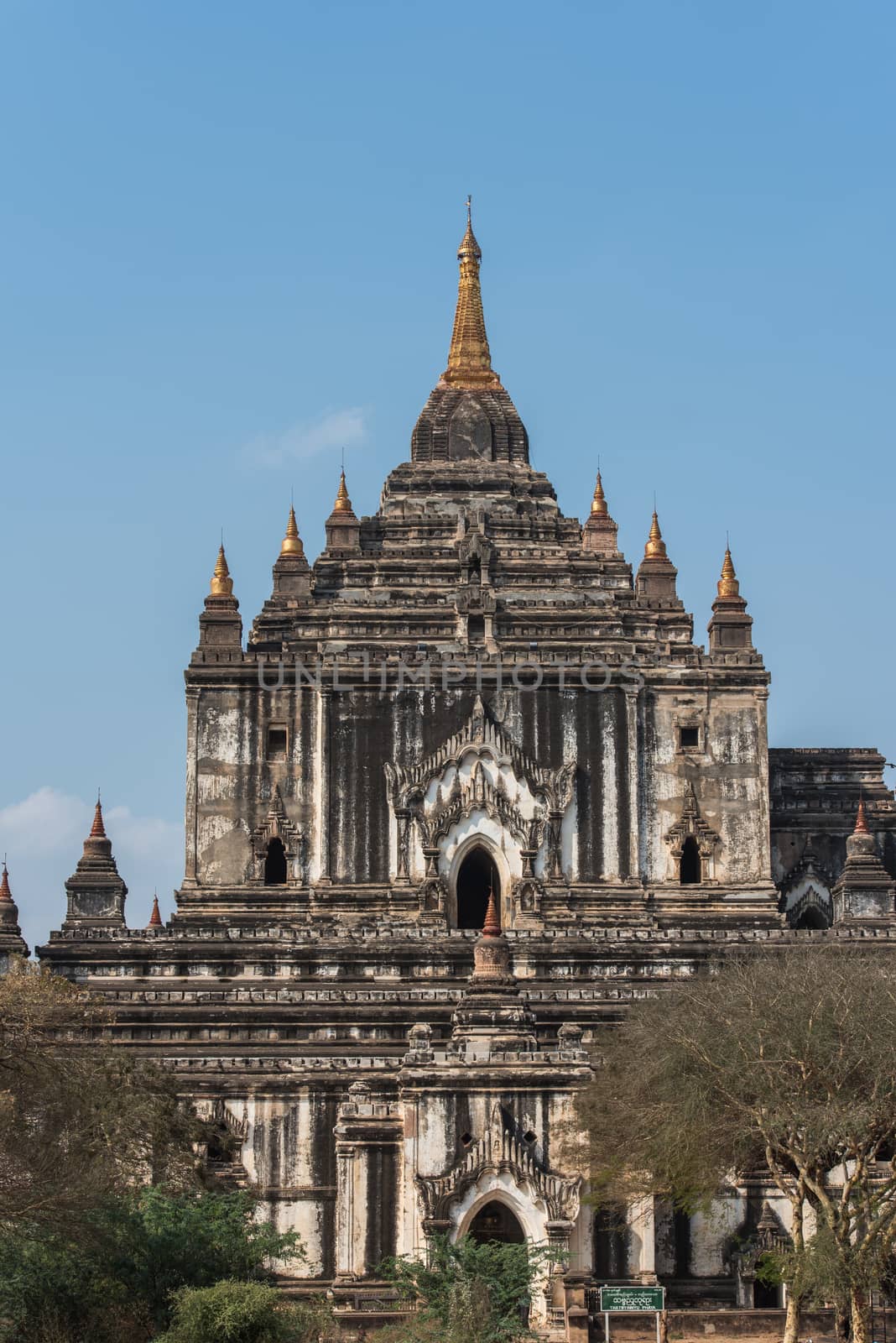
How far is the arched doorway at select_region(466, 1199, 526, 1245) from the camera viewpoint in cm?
4591

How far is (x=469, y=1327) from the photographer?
3981cm

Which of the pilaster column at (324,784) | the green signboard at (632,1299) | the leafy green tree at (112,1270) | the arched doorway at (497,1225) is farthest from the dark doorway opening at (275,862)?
the leafy green tree at (112,1270)

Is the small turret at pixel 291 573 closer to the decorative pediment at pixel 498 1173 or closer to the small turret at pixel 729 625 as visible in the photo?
the small turret at pixel 729 625

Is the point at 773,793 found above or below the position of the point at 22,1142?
above

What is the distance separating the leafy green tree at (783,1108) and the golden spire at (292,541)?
23.1m

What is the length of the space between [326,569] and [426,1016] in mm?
15518

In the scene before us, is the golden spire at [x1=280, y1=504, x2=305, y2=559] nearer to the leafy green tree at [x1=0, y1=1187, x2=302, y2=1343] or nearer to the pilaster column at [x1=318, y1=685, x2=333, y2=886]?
the pilaster column at [x1=318, y1=685, x2=333, y2=886]

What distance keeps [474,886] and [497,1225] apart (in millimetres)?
16310

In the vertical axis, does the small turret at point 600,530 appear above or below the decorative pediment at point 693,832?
above

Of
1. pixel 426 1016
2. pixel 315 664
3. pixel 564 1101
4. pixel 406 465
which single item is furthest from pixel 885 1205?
pixel 406 465

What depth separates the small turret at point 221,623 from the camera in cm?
6366

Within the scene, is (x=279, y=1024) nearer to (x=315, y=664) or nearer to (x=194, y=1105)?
(x=194, y=1105)

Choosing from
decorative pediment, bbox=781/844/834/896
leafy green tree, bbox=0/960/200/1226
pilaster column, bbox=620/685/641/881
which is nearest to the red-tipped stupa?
leafy green tree, bbox=0/960/200/1226

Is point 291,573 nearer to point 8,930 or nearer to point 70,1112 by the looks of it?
point 8,930
